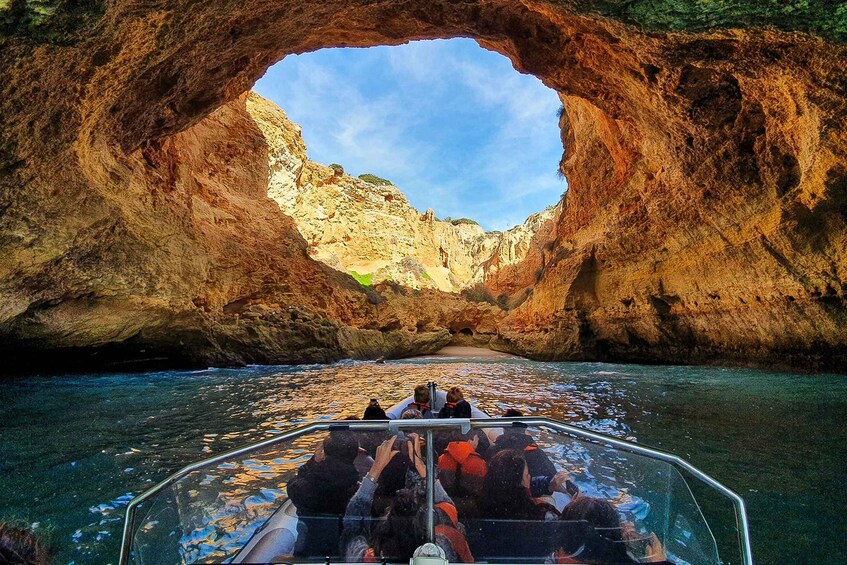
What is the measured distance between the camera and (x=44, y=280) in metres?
8.48

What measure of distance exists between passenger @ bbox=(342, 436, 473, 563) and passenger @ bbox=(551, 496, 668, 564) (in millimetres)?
419

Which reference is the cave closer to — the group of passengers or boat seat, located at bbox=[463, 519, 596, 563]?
the group of passengers

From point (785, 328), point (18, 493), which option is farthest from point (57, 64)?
point (785, 328)

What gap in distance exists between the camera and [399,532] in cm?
174

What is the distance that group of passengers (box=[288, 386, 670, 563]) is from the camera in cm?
174

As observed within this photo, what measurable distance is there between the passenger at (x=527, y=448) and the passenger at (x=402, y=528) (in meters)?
0.35

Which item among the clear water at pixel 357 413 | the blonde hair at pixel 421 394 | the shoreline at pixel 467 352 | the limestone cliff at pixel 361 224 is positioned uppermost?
the limestone cliff at pixel 361 224

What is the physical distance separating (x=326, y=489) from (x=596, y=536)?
1.21 meters

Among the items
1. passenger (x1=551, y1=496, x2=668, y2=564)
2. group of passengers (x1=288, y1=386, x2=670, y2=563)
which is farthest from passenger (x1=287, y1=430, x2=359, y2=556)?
passenger (x1=551, y1=496, x2=668, y2=564)

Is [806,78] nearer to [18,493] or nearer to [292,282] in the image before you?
[18,493]

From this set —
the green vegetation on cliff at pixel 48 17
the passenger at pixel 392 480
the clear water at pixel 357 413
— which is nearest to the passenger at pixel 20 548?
the clear water at pixel 357 413

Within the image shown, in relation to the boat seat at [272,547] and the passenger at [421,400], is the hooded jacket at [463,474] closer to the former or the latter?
the boat seat at [272,547]

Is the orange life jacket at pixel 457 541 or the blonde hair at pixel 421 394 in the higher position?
the blonde hair at pixel 421 394

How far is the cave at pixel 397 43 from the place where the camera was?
20.7 ft
